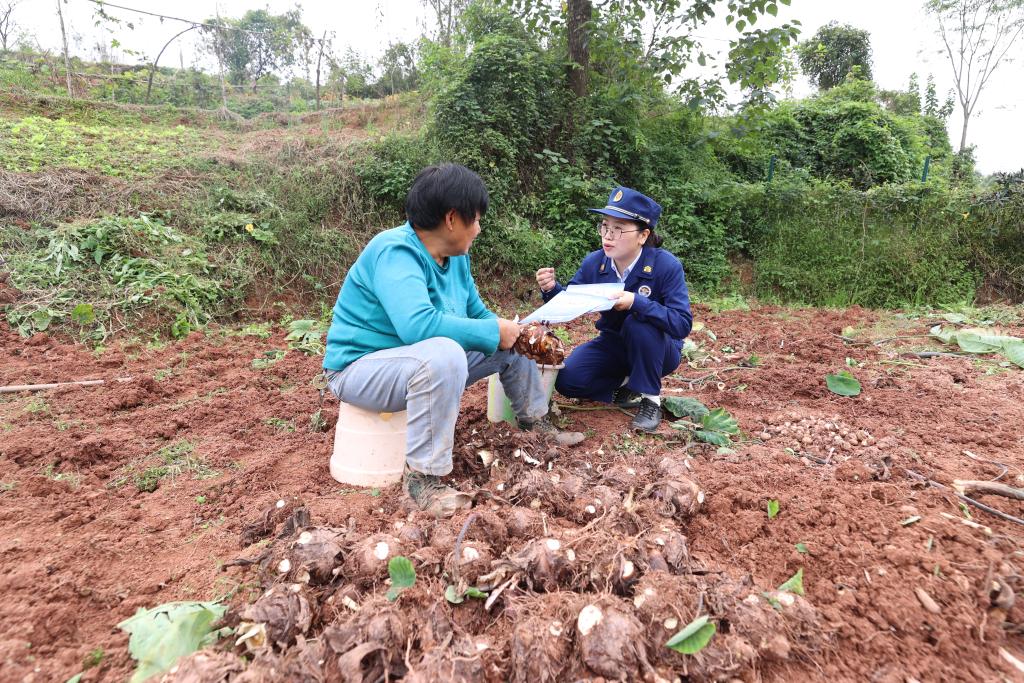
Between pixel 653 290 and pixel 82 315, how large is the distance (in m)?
4.65

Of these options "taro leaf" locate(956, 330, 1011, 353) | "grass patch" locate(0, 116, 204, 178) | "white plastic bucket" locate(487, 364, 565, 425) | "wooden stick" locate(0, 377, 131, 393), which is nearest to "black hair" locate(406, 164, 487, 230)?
"white plastic bucket" locate(487, 364, 565, 425)

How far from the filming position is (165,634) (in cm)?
152

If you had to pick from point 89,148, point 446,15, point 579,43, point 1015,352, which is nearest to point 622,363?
point 1015,352

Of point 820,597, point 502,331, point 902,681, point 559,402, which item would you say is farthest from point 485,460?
point 902,681

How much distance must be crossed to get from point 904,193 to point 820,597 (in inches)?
296

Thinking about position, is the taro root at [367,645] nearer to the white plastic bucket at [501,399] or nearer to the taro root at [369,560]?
the taro root at [369,560]

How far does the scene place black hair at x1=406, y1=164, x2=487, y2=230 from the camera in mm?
2244

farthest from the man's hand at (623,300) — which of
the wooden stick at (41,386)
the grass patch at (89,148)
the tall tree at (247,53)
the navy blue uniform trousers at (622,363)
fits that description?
the tall tree at (247,53)

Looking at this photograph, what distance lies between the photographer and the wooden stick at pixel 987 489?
204cm

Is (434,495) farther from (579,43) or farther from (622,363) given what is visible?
(579,43)

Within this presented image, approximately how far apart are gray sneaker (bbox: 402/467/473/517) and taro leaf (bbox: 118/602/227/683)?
73 cm

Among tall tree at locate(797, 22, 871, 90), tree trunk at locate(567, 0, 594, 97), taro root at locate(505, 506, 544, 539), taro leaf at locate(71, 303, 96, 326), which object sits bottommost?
taro leaf at locate(71, 303, 96, 326)

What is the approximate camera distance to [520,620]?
59.0 inches

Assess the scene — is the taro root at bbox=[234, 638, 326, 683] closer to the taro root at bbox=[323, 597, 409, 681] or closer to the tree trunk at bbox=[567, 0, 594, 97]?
the taro root at bbox=[323, 597, 409, 681]
